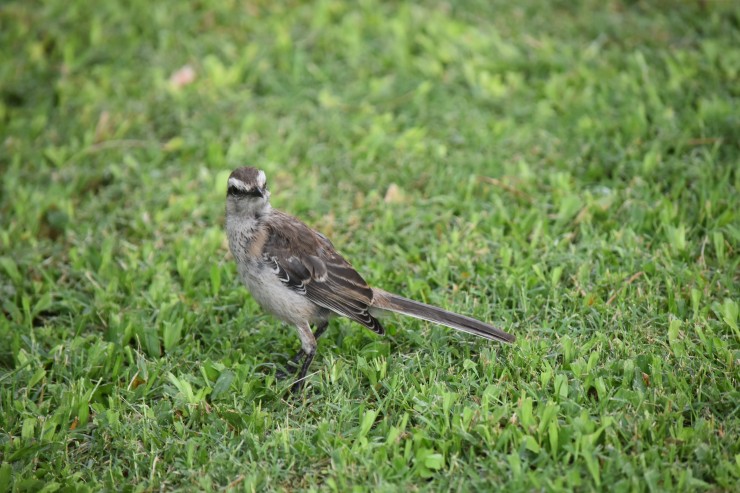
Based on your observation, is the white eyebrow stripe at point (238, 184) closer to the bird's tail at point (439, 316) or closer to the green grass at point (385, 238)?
the green grass at point (385, 238)

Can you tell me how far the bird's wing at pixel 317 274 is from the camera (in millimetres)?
5344

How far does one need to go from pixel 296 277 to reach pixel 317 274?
146 millimetres

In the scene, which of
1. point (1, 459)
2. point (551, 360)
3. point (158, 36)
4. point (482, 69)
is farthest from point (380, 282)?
point (158, 36)

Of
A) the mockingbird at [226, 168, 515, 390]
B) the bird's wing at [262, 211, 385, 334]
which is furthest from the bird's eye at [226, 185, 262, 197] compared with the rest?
the bird's wing at [262, 211, 385, 334]

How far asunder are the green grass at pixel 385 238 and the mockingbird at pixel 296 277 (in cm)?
27

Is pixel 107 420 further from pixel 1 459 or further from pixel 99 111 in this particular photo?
pixel 99 111

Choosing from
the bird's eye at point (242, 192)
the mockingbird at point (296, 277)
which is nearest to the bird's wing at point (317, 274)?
the mockingbird at point (296, 277)

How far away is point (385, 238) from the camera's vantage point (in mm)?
6652

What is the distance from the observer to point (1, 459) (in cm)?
468

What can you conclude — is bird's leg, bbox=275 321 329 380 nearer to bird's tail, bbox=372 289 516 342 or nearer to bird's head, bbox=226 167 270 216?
bird's tail, bbox=372 289 516 342

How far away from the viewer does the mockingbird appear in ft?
17.6

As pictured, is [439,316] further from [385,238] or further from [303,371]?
[385,238]

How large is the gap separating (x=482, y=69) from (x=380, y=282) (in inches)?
138

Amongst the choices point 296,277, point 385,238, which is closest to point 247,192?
point 296,277
